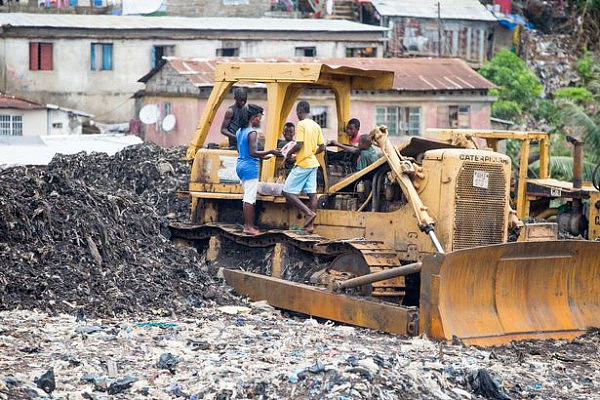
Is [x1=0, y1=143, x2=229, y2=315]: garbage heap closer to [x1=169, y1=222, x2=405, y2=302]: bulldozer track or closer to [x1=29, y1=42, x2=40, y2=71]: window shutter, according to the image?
[x1=169, y1=222, x2=405, y2=302]: bulldozer track

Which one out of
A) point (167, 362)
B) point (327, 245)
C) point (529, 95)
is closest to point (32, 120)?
point (529, 95)

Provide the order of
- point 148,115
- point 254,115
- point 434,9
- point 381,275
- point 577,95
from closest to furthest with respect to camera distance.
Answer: point 381,275
point 254,115
point 148,115
point 577,95
point 434,9

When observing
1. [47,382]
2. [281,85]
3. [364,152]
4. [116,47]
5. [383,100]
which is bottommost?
[47,382]

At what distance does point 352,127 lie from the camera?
16.3 m

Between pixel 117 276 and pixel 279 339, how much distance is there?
2444mm

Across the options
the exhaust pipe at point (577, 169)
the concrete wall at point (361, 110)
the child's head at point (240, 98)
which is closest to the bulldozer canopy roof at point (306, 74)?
the child's head at point (240, 98)

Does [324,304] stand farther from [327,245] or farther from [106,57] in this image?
[106,57]

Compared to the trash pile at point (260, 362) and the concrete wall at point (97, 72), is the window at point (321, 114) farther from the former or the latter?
the trash pile at point (260, 362)

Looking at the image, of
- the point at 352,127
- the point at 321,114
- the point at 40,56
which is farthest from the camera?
the point at 40,56

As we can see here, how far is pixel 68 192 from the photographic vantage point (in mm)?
15656

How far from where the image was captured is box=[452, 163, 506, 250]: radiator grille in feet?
47.5

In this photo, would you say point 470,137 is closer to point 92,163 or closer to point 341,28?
point 92,163

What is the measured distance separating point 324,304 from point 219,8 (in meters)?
36.0

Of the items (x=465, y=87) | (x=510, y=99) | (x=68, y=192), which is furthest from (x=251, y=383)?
(x=510, y=99)
